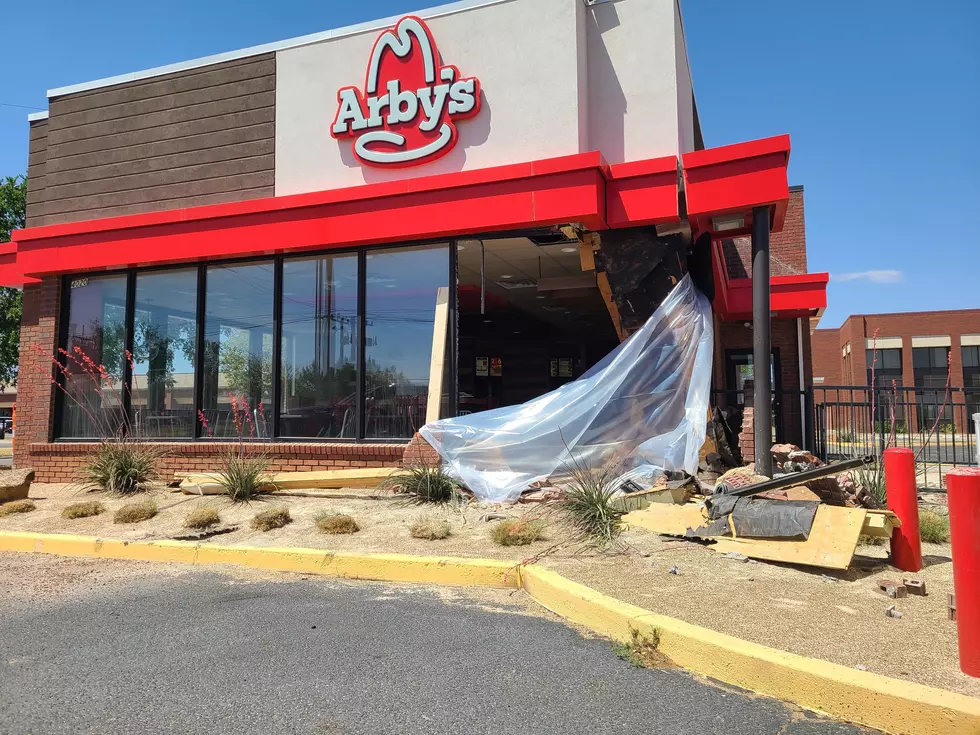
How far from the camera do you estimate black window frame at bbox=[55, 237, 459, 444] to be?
32.1 feet

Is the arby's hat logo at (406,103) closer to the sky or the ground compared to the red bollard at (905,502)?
closer to the sky

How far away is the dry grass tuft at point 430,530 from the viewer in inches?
249

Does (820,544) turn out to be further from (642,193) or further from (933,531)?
(642,193)

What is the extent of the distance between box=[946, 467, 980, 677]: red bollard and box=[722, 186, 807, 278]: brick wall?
13.5 m

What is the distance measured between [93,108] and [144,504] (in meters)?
7.73

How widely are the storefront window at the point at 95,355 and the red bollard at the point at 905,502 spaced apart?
10.9 meters

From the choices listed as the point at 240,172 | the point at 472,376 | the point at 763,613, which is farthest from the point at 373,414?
the point at 472,376

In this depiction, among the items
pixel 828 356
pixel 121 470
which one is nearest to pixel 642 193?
pixel 121 470

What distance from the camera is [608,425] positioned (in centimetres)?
768

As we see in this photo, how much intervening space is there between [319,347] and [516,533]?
5499 mm

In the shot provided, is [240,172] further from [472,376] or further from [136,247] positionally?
[472,376]

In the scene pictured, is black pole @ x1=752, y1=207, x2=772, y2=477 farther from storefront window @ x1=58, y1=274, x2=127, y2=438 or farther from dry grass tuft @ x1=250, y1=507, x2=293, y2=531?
storefront window @ x1=58, y1=274, x2=127, y2=438

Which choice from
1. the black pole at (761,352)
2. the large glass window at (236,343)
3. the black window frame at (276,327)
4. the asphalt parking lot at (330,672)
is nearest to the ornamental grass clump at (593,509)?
the asphalt parking lot at (330,672)

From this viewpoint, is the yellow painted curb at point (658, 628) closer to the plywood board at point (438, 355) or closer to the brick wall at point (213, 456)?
the brick wall at point (213, 456)
